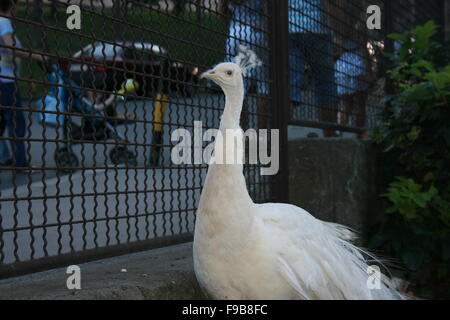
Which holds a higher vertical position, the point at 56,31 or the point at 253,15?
the point at 253,15

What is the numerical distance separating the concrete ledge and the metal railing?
0.09 meters

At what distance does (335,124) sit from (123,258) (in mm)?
2660

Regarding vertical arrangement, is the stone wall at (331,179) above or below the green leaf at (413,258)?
above

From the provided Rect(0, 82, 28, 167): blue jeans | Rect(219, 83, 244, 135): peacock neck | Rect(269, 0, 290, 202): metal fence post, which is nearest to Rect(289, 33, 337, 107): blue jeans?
Rect(269, 0, 290, 202): metal fence post

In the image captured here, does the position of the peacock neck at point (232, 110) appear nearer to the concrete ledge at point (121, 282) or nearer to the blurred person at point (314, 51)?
the concrete ledge at point (121, 282)

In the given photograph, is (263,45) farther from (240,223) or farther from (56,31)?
(240,223)

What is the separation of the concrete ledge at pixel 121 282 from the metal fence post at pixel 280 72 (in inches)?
56.5

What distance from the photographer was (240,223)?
7.32ft

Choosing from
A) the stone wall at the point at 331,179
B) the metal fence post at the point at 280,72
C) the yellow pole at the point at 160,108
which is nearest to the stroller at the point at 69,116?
the yellow pole at the point at 160,108

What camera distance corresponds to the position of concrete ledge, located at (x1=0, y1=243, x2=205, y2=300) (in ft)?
7.37

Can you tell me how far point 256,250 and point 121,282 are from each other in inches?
26.1

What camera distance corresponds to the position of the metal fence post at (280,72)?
13.9 feet
